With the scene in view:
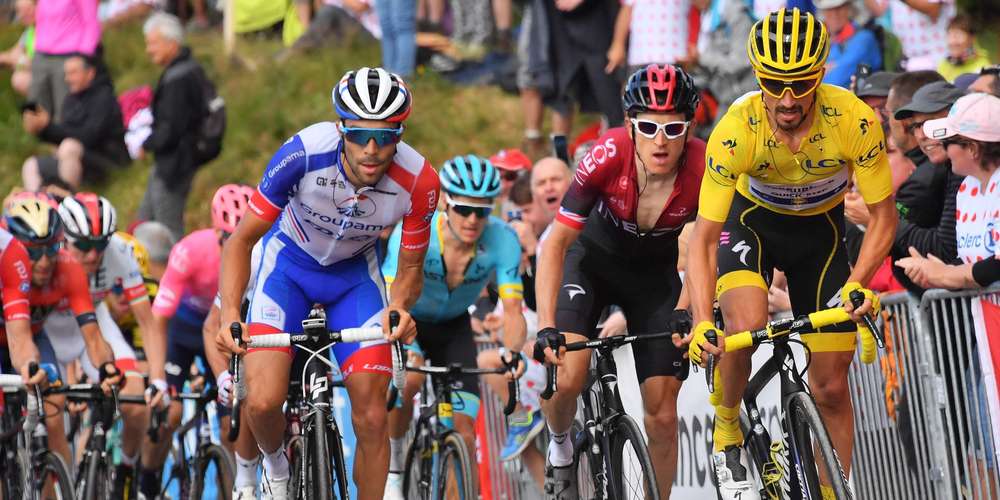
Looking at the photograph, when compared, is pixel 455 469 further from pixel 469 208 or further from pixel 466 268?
pixel 469 208

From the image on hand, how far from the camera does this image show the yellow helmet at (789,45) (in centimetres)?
719

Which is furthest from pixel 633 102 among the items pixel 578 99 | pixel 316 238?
pixel 578 99

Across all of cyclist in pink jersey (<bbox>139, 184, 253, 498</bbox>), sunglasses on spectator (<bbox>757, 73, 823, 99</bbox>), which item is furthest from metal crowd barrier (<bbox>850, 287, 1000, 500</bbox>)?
cyclist in pink jersey (<bbox>139, 184, 253, 498</bbox>)

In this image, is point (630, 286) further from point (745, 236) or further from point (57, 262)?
point (57, 262)

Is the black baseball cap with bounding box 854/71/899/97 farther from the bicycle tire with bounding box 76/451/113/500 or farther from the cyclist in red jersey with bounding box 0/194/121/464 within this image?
the bicycle tire with bounding box 76/451/113/500

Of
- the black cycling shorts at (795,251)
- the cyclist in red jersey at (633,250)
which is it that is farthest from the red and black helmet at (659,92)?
the black cycling shorts at (795,251)

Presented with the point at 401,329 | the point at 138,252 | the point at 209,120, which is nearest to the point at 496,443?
the point at 138,252

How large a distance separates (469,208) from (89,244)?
310 centimetres

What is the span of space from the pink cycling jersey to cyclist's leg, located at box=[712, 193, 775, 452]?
181 inches

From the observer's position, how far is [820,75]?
732 cm

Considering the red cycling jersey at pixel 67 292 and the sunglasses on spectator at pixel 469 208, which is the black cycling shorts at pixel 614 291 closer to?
the sunglasses on spectator at pixel 469 208

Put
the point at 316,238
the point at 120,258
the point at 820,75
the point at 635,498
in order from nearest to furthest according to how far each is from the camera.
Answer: the point at 820,75 → the point at 635,498 → the point at 316,238 → the point at 120,258

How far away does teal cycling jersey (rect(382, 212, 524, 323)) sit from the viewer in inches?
399

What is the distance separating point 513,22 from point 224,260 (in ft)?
34.9
